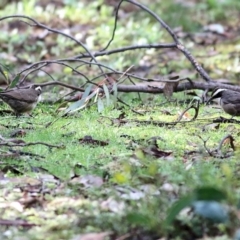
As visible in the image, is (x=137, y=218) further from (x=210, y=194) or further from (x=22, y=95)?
(x=22, y=95)

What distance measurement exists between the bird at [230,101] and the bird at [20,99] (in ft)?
6.16

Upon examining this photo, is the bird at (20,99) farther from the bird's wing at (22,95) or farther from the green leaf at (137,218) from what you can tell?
the green leaf at (137,218)

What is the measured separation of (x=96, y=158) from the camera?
488 centimetres

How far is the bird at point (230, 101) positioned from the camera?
252 inches

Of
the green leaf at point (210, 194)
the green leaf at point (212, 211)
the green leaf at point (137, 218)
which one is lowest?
the green leaf at point (212, 211)

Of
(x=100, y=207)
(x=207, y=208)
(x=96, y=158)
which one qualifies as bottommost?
(x=207, y=208)

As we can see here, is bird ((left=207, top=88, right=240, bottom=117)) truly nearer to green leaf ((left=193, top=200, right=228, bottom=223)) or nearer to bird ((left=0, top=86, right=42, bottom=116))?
bird ((left=0, top=86, right=42, bottom=116))

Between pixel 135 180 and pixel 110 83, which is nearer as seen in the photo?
pixel 135 180

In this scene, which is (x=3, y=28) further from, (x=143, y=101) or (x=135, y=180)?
(x=135, y=180)

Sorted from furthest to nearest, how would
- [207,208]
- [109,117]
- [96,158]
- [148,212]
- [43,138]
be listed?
[109,117]
[43,138]
[96,158]
[148,212]
[207,208]

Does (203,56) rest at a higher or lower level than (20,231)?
higher

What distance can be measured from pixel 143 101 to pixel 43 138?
91.1 inches

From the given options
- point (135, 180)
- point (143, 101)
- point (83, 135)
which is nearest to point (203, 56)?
point (143, 101)

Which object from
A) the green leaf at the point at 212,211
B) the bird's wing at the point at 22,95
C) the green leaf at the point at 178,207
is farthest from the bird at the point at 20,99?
the green leaf at the point at 212,211
